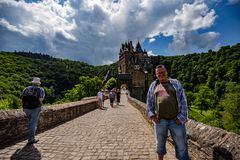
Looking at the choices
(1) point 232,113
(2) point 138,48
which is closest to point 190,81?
(2) point 138,48

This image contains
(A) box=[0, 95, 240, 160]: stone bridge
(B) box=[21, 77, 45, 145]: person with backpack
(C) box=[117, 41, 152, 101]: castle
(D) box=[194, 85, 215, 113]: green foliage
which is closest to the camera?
(A) box=[0, 95, 240, 160]: stone bridge

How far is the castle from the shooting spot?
62188 mm

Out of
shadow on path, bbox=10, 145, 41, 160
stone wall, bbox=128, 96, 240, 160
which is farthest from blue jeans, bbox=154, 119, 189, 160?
shadow on path, bbox=10, 145, 41, 160

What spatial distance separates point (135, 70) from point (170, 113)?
6871cm

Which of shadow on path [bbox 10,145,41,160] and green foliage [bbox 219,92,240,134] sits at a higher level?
shadow on path [bbox 10,145,41,160]

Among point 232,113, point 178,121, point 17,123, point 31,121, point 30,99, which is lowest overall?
point 232,113

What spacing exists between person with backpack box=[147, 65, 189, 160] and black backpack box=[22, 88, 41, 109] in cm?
345

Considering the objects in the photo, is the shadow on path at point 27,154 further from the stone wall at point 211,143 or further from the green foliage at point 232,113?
the green foliage at point 232,113

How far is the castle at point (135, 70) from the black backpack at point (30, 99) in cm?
5479

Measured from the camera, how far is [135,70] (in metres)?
71.9

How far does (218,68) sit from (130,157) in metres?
80.3

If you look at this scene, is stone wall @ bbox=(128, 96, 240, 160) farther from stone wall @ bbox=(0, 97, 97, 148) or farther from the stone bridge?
stone wall @ bbox=(0, 97, 97, 148)

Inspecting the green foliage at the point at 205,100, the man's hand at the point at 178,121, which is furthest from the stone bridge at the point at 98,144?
the green foliage at the point at 205,100

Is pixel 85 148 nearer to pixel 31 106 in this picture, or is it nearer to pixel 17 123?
pixel 31 106
